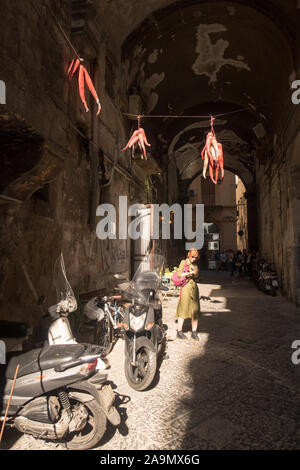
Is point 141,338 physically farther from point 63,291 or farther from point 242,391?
point 242,391

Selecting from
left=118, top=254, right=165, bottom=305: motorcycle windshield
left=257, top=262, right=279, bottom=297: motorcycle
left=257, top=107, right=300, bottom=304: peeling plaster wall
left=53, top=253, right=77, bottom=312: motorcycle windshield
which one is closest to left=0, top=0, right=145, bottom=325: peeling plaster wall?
left=53, top=253, right=77, bottom=312: motorcycle windshield

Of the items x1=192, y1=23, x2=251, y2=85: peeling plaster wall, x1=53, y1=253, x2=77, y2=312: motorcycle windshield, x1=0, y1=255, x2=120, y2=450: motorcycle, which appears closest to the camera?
x1=0, y1=255, x2=120, y2=450: motorcycle

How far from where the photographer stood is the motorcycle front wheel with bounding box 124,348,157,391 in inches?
141

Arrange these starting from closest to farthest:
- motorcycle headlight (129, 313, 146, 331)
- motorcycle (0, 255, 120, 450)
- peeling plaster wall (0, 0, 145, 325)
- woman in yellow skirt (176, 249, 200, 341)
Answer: motorcycle (0, 255, 120, 450) < peeling plaster wall (0, 0, 145, 325) < motorcycle headlight (129, 313, 146, 331) < woman in yellow skirt (176, 249, 200, 341)

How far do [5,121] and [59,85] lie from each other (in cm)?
129

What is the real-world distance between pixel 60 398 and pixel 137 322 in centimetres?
153

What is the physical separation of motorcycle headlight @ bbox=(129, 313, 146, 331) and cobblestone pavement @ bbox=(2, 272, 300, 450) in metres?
0.69

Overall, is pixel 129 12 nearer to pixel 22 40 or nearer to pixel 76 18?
pixel 76 18

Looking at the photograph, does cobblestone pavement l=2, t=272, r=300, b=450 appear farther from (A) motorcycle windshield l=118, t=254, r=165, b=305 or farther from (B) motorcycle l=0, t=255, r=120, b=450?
(A) motorcycle windshield l=118, t=254, r=165, b=305

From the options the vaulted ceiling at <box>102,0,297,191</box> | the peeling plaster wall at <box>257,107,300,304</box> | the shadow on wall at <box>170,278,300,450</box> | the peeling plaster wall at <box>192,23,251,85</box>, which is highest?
the peeling plaster wall at <box>192,23,251,85</box>

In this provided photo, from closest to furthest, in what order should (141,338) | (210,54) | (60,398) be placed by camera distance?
(60,398), (141,338), (210,54)

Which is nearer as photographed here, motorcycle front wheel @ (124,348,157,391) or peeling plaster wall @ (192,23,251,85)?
motorcycle front wheel @ (124,348,157,391)

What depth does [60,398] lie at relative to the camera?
248 cm

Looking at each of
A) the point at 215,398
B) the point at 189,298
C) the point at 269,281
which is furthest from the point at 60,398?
the point at 269,281
